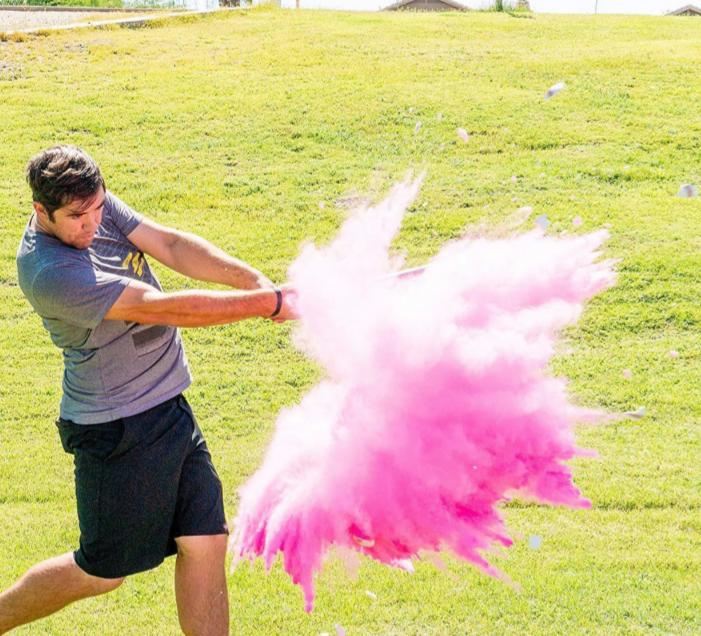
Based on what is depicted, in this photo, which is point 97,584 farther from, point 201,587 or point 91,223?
point 91,223

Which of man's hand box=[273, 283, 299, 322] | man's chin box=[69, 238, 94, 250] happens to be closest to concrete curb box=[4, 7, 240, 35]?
man's chin box=[69, 238, 94, 250]

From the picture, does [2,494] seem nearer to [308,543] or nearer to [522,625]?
[308,543]

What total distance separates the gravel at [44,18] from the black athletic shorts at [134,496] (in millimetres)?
15739

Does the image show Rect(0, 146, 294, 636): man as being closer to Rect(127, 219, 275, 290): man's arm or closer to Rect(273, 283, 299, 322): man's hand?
Rect(273, 283, 299, 322): man's hand

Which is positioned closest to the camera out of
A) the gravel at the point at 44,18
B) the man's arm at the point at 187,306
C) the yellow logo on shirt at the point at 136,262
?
the man's arm at the point at 187,306

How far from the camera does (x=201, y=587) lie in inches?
126

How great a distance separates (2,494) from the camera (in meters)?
5.05

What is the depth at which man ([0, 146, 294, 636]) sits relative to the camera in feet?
9.95

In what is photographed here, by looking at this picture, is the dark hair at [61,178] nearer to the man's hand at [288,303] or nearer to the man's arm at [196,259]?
the man's arm at [196,259]

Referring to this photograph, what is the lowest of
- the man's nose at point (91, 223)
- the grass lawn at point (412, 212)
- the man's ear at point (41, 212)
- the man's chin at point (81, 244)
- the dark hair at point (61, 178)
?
the grass lawn at point (412, 212)

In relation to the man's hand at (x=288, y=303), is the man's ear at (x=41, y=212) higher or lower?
higher

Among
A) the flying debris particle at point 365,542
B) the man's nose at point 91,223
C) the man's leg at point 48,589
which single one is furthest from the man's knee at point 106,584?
the man's nose at point 91,223

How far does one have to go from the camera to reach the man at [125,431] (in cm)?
303

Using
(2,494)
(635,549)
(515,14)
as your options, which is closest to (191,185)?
(2,494)
